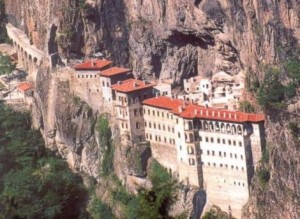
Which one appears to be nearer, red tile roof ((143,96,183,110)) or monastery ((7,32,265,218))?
monastery ((7,32,265,218))

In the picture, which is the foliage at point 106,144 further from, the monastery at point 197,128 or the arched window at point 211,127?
the arched window at point 211,127

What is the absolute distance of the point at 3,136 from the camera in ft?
258

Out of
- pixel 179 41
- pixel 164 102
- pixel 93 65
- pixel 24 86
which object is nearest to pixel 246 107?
pixel 164 102

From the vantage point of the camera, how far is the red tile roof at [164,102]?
63713 millimetres

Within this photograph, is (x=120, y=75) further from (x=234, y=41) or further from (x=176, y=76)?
(x=234, y=41)

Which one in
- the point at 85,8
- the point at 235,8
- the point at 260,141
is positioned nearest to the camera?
the point at 260,141

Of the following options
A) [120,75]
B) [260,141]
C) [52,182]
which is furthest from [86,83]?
[260,141]

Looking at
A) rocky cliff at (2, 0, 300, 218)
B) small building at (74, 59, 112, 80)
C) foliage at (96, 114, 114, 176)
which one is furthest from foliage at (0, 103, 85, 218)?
small building at (74, 59, 112, 80)

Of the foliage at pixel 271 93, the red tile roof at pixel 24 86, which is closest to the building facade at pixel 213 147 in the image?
the foliage at pixel 271 93

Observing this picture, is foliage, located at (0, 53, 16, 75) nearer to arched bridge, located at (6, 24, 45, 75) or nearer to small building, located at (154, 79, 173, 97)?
arched bridge, located at (6, 24, 45, 75)

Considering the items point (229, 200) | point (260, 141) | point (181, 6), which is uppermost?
point (181, 6)

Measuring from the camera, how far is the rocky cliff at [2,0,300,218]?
58.9 m

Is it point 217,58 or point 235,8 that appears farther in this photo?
point 217,58

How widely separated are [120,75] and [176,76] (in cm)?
501
